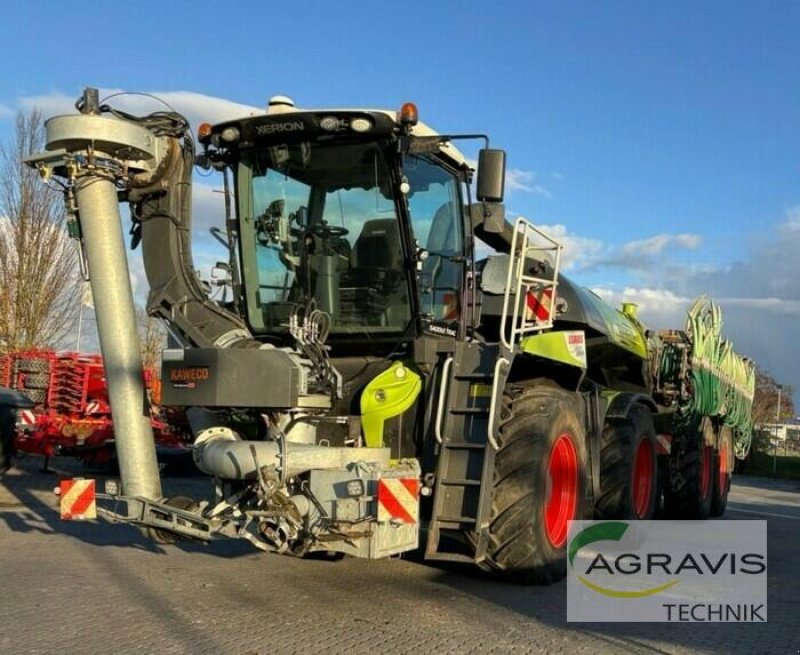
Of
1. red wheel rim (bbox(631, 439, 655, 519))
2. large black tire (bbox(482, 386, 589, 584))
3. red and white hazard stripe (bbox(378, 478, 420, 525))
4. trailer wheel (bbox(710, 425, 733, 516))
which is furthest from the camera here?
trailer wheel (bbox(710, 425, 733, 516))

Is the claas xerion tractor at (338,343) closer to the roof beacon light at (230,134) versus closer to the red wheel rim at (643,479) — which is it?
the roof beacon light at (230,134)

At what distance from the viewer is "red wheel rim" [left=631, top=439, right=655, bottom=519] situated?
9328 mm

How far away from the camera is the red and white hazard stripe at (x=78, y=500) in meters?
5.96

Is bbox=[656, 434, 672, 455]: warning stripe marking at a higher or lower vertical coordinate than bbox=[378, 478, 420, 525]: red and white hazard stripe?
higher

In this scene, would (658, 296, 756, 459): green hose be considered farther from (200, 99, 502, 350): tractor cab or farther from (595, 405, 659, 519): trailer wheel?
(200, 99, 502, 350): tractor cab

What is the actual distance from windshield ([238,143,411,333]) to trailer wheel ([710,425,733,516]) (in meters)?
8.12

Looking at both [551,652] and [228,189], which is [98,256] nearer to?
[228,189]

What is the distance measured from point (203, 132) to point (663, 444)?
634 cm

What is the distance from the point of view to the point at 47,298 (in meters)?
23.0

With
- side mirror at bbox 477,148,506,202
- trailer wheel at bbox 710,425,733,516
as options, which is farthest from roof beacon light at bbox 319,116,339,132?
trailer wheel at bbox 710,425,733,516

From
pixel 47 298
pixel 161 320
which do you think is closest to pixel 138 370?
pixel 161 320

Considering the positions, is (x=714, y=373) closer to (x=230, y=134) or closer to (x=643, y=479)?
(x=643, y=479)

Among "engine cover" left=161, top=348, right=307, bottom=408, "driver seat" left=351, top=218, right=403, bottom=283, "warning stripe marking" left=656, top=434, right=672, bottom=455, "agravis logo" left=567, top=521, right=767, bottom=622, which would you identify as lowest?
"agravis logo" left=567, top=521, right=767, bottom=622

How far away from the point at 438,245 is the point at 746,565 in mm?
4273
